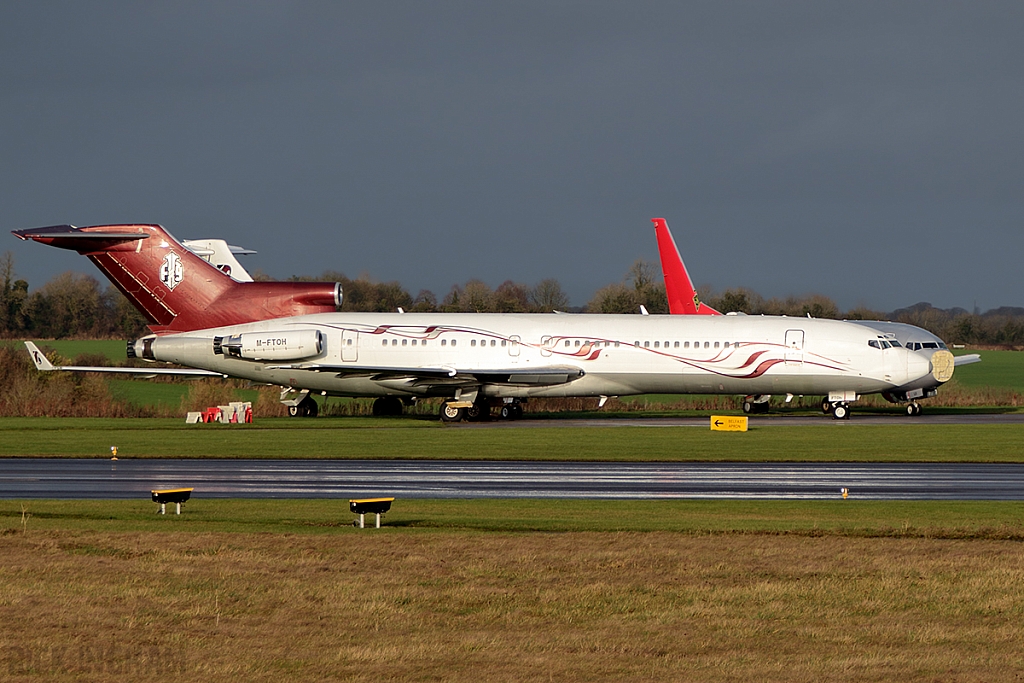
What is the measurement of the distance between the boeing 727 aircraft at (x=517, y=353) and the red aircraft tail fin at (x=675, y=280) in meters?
12.4

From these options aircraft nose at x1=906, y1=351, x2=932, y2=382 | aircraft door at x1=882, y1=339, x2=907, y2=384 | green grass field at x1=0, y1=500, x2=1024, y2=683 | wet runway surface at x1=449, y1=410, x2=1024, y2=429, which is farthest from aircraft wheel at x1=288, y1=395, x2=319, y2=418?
green grass field at x1=0, y1=500, x2=1024, y2=683

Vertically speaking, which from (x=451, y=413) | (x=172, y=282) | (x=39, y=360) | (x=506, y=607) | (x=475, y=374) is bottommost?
(x=506, y=607)

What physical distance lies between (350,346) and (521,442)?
45.6ft

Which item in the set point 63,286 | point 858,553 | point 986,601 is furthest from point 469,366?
point 63,286

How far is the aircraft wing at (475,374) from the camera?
4756cm

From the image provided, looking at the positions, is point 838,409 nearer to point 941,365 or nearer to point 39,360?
point 941,365

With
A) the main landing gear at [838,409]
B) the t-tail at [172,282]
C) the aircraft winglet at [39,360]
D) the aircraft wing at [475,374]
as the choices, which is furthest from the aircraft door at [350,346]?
the main landing gear at [838,409]

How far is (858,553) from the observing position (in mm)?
17359

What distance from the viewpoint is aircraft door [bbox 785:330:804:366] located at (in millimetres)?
47188

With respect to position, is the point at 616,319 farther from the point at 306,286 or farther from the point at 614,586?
the point at 614,586

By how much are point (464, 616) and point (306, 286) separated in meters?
39.1

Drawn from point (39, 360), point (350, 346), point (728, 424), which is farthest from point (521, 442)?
point (39, 360)

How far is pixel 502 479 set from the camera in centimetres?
2736

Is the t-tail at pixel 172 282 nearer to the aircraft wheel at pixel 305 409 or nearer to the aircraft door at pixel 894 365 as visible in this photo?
the aircraft wheel at pixel 305 409
